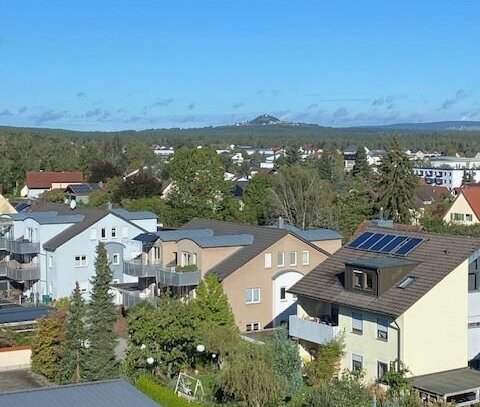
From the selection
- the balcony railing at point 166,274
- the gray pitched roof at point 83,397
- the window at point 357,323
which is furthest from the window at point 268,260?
the gray pitched roof at point 83,397

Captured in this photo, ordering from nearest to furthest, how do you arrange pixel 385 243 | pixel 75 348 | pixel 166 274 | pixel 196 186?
pixel 75 348 → pixel 385 243 → pixel 166 274 → pixel 196 186

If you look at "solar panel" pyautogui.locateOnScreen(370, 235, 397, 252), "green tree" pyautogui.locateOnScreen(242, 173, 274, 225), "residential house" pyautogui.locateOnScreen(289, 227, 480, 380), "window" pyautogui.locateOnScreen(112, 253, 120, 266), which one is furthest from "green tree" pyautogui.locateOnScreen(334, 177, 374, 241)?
"residential house" pyautogui.locateOnScreen(289, 227, 480, 380)

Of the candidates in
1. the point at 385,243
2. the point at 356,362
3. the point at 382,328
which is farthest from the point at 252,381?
the point at 385,243

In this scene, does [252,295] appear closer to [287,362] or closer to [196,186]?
[287,362]

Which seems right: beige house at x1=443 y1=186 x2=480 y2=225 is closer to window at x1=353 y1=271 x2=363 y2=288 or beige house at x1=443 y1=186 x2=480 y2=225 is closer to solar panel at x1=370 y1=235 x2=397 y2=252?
solar panel at x1=370 y1=235 x2=397 y2=252

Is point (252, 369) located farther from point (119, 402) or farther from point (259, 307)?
point (259, 307)

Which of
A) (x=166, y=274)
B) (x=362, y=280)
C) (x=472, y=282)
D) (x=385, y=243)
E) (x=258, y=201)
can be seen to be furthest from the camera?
(x=258, y=201)

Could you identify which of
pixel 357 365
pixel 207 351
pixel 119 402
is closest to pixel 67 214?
pixel 207 351
